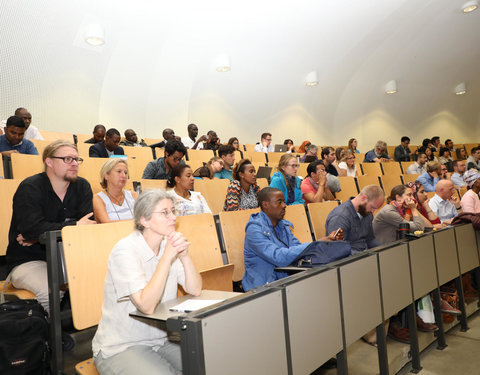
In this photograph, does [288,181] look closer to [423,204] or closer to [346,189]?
[346,189]

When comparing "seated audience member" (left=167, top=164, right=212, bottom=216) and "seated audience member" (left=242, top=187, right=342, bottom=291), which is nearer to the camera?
"seated audience member" (left=242, top=187, right=342, bottom=291)

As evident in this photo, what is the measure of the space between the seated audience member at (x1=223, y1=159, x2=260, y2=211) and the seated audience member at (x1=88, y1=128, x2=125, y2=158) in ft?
6.36

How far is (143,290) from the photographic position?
1405mm

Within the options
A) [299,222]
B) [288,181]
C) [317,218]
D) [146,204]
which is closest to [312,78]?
[288,181]

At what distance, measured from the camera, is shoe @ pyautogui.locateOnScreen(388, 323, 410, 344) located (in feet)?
8.82

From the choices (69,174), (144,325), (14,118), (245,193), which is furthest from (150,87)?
(144,325)

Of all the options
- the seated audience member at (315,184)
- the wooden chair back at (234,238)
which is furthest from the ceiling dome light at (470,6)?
the wooden chair back at (234,238)

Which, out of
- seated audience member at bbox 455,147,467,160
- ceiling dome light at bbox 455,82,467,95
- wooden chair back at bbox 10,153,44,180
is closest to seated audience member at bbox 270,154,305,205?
wooden chair back at bbox 10,153,44,180

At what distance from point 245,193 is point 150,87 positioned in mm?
4637

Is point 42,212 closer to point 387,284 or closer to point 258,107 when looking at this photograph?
point 387,284

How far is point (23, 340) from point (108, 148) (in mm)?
3450

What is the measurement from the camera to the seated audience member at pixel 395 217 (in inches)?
123

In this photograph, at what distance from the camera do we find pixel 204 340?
3.82 feet

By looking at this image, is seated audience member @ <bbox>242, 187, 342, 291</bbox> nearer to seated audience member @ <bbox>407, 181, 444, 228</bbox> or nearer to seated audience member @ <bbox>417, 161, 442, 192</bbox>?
seated audience member @ <bbox>407, 181, 444, 228</bbox>
